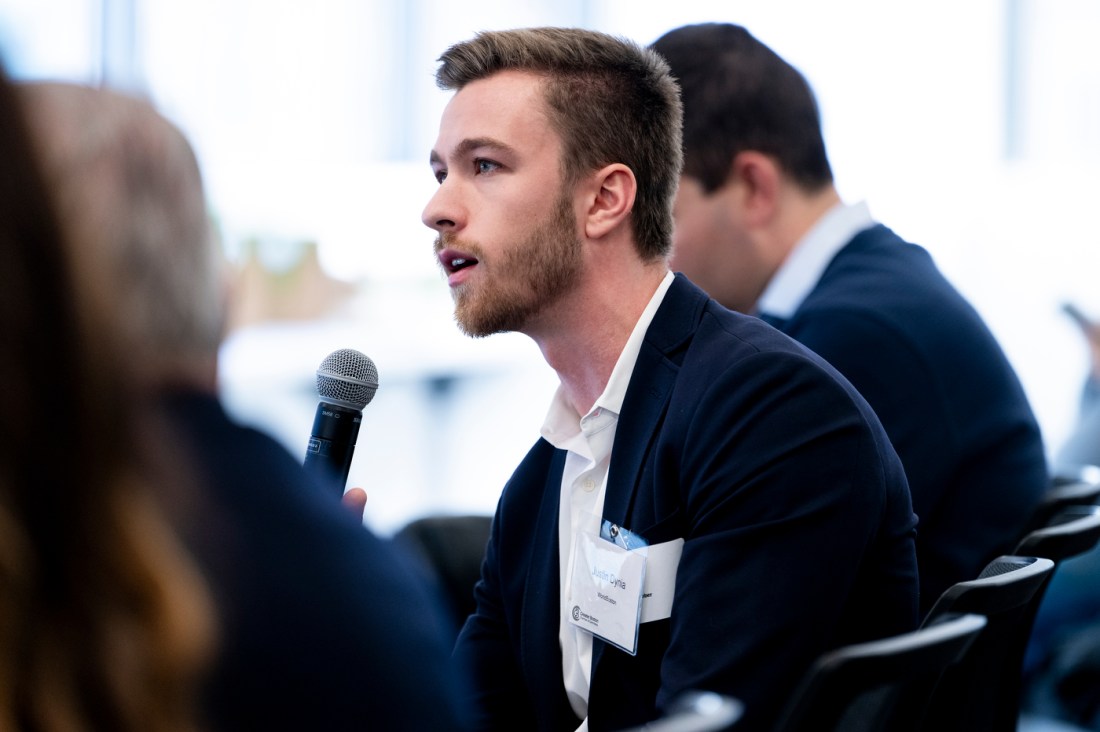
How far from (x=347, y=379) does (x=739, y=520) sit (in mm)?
514

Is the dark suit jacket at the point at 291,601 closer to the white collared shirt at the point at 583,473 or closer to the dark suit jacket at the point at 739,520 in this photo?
the dark suit jacket at the point at 739,520

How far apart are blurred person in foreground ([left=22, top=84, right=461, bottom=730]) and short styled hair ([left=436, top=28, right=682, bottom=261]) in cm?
106

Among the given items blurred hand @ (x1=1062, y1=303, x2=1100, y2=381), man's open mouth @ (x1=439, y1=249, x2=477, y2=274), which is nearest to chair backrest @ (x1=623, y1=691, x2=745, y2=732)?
man's open mouth @ (x1=439, y1=249, x2=477, y2=274)

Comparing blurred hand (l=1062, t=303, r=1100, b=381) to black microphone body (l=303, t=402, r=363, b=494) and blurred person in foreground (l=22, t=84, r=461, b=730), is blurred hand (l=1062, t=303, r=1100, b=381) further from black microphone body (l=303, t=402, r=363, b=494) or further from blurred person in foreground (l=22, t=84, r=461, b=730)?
blurred person in foreground (l=22, t=84, r=461, b=730)

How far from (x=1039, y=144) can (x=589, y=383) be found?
19.7 ft

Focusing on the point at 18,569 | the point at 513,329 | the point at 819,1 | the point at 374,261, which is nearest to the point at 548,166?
the point at 513,329

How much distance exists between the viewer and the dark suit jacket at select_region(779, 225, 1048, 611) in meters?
1.97

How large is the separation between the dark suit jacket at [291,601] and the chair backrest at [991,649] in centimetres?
68

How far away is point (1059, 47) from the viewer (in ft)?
22.1

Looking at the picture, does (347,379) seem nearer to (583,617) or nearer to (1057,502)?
(583,617)

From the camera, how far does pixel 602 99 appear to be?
182 centimetres

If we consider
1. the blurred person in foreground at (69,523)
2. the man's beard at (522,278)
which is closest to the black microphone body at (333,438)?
the man's beard at (522,278)

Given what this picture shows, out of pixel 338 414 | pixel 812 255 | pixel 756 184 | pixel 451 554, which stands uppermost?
pixel 756 184

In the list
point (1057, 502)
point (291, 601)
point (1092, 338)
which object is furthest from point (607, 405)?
point (1092, 338)
